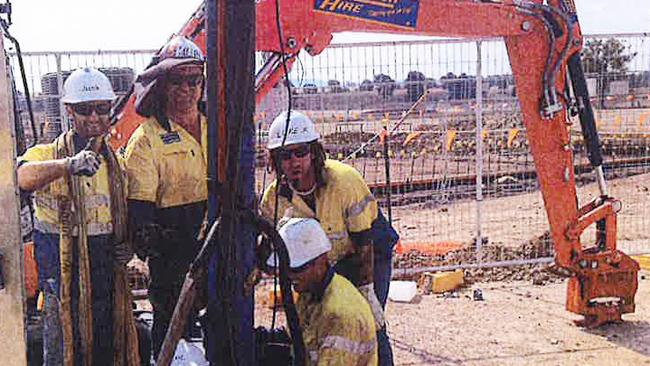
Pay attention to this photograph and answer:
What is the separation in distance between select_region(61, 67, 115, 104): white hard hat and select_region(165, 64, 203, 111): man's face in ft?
1.39

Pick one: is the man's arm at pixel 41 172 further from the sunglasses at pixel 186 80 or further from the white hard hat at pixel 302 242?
Result: the white hard hat at pixel 302 242

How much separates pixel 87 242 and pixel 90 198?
0.77ft

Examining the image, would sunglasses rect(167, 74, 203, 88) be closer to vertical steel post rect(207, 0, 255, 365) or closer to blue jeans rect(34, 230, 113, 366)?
blue jeans rect(34, 230, 113, 366)

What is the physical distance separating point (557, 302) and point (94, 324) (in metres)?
5.03

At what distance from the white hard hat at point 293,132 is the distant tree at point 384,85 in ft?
14.9

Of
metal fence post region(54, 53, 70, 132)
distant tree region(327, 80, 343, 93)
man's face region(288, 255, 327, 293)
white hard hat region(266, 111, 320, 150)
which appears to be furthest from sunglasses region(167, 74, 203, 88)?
distant tree region(327, 80, 343, 93)

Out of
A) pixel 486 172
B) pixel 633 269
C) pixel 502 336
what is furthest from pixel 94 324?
pixel 486 172

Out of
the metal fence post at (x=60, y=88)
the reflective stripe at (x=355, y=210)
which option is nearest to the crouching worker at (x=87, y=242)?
the reflective stripe at (x=355, y=210)

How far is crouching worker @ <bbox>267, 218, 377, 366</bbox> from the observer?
2.99 metres

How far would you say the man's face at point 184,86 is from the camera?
375 cm

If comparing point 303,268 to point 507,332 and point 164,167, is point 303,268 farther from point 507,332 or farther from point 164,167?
point 507,332

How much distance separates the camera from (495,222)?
12234 mm

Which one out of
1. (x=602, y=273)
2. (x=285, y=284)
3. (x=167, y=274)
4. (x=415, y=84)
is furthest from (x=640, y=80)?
(x=285, y=284)

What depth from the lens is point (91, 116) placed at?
404 cm
